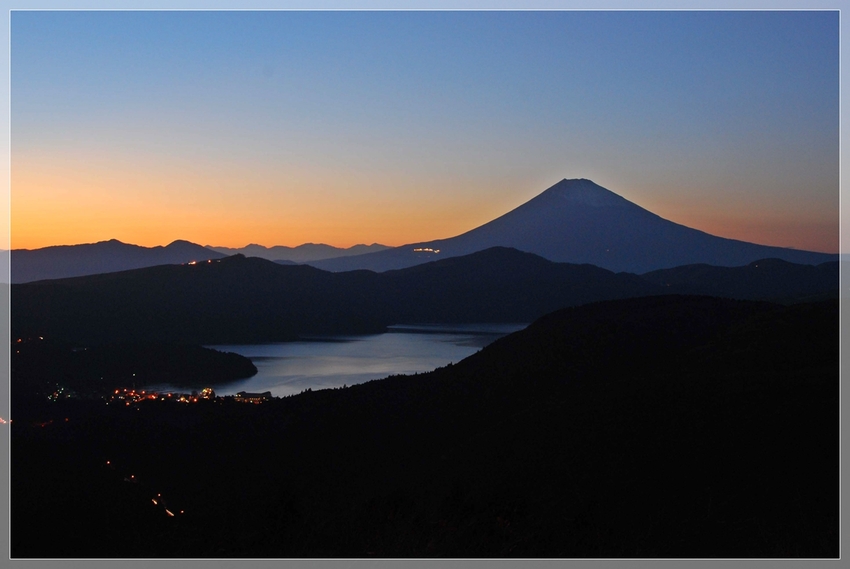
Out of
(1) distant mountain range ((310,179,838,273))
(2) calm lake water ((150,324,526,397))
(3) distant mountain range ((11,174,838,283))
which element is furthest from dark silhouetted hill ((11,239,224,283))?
(2) calm lake water ((150,324,526,397))

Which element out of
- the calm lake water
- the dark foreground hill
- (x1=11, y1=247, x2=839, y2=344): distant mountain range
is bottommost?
the calm lake water

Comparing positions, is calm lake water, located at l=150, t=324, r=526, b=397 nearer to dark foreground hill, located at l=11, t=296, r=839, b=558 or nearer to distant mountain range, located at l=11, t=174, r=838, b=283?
dark foreground hill, located at l=11, t=296, r=839, b=558

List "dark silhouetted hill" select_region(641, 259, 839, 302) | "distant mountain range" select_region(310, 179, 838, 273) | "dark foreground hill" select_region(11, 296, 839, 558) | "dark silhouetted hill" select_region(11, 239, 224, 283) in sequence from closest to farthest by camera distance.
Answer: "dark foreground hill" select_region(11, 296, 839, 558) < "dark silhouetted hill" select_region(641, 259, 839, 302) < "dark silhouetted hill" select_region(11, 239, 224, 283) < "distant mountain range" select_region(310, 179, 838, 273)

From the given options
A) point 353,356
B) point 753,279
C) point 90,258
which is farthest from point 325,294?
point 90,258

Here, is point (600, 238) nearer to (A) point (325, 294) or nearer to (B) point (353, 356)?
(A) point (325, 294)

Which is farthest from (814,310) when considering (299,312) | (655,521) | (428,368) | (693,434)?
(299,312)

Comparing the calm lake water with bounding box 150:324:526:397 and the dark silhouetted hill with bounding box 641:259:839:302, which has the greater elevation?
the dark silhouetted hill with bounding box 641:259:839:302

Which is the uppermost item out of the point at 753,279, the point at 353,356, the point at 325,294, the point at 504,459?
the point at 753,279
